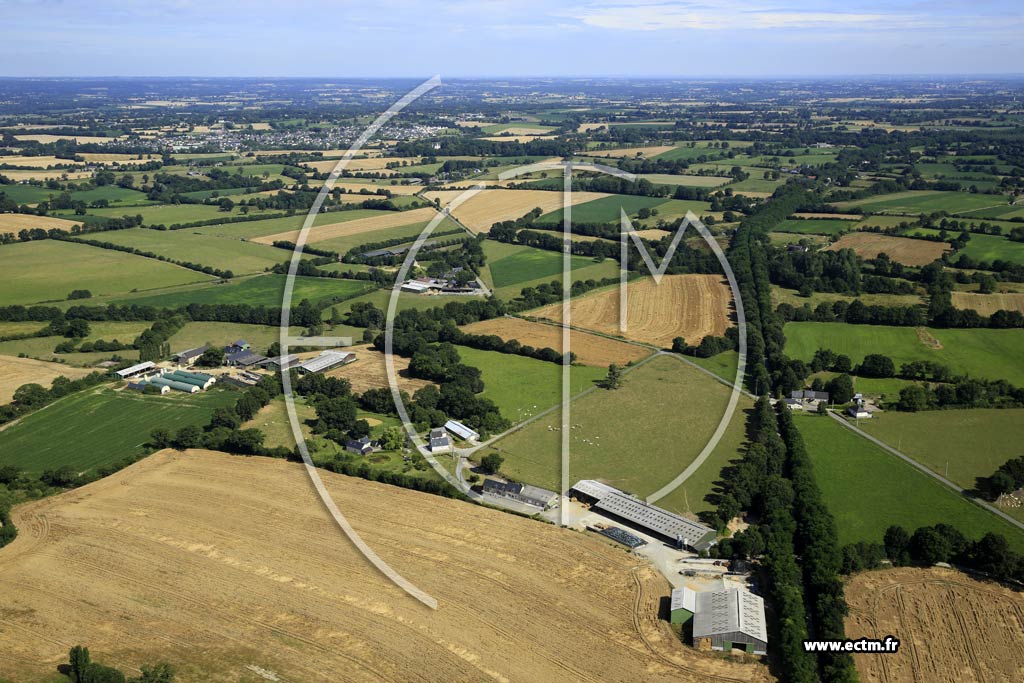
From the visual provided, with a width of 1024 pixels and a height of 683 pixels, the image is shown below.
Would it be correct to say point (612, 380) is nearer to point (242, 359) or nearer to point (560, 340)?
point (560, 340)

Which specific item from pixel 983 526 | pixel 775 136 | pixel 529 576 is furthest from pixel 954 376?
pixel 775 136

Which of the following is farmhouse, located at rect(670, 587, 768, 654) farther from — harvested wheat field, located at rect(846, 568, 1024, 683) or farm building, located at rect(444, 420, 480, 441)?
farm building, located at rect(444, 420, 480, 441)

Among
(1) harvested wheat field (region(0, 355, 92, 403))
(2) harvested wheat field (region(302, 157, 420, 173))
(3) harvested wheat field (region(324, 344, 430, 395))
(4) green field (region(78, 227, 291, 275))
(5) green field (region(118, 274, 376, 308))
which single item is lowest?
(3) harvested wheat field (region(324, 344, 430, 395))

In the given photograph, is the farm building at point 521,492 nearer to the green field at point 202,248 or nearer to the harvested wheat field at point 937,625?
the harvested wheat field at point 937,625

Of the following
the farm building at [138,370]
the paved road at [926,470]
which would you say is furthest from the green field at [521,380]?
the farm building at [138,370]

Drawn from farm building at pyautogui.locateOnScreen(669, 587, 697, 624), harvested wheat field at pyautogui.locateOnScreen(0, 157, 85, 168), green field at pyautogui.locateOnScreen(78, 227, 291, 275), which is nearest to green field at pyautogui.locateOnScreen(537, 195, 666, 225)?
green field at pyautogui.locateOnScreen(78, 227, 291, 275)

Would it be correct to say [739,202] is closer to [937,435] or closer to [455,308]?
[455,308]
